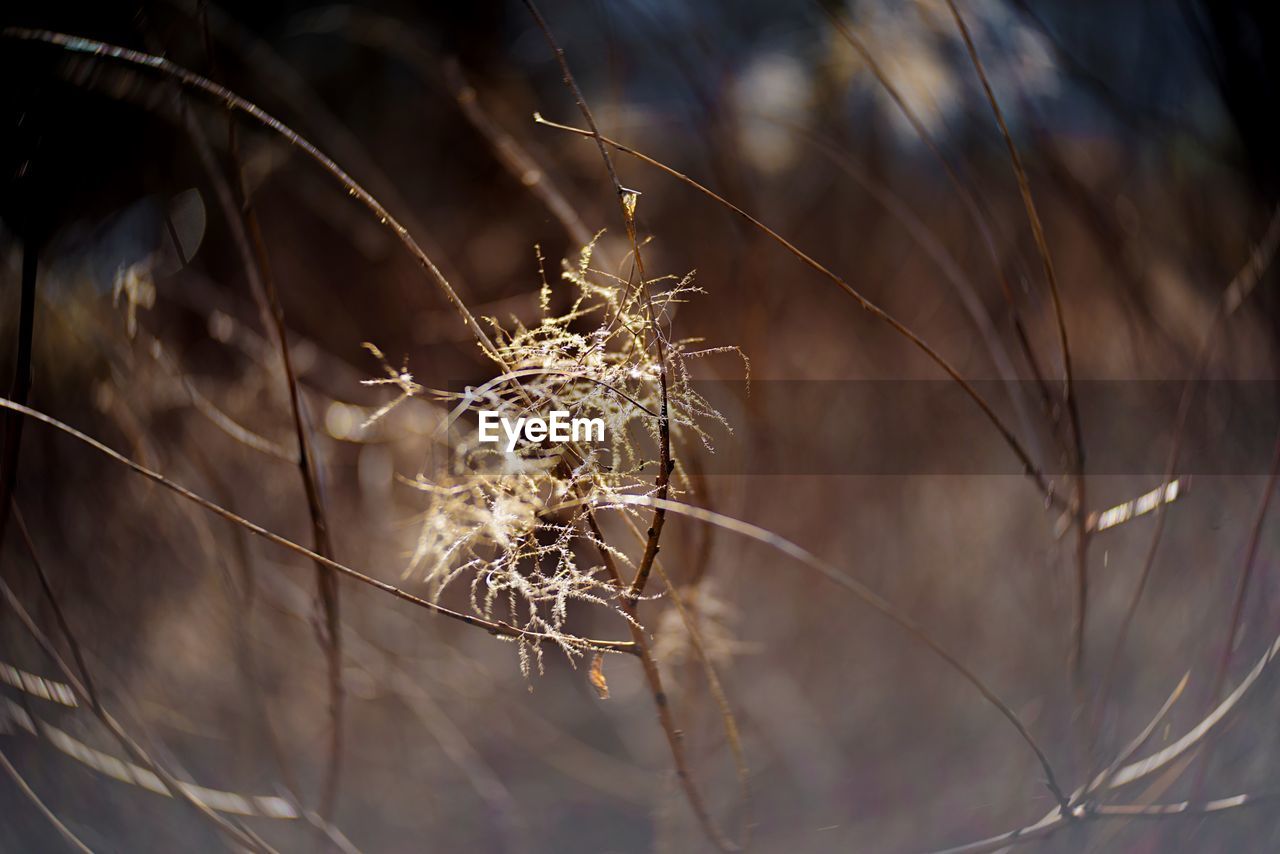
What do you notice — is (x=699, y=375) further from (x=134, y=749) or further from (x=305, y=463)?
(x=134, y=749)

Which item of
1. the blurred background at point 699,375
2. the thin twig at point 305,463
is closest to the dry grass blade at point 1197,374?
the blurred background at point 699,375

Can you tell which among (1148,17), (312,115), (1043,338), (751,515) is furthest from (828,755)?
(312,115)

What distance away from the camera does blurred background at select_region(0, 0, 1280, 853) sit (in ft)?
1.06

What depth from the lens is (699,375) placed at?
363 millimetres

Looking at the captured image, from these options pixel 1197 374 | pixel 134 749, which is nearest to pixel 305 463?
pixel 134 749

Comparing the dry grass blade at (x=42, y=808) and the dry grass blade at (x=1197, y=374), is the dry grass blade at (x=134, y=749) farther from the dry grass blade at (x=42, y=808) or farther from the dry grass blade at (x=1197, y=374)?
the dry grass blade at (x=1197, y=374)

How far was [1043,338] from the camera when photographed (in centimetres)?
43

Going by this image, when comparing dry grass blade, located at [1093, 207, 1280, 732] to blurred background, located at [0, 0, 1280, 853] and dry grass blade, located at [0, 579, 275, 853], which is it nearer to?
blurred background, located at [0, 0, 1280, 853]

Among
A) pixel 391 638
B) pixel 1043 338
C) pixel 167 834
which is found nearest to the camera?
pixel 167 834

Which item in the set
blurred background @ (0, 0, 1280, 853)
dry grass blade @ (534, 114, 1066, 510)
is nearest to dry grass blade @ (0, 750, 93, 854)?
blurred background @ (0, 0, 1280, 853)

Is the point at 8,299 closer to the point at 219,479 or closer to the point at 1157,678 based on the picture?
the point at 219,479

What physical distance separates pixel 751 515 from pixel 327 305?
1.13 feet

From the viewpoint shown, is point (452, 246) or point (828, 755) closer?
point (828, 755)

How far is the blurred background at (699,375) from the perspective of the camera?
0.32m
